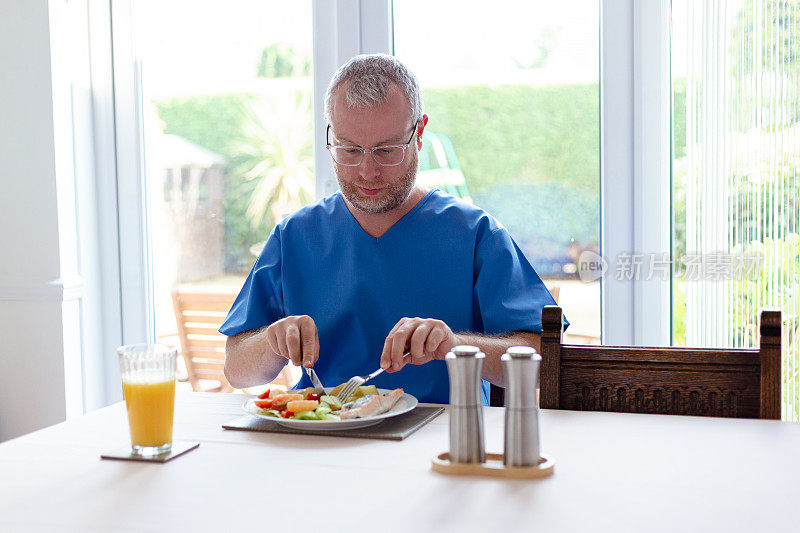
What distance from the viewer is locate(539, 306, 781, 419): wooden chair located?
4.71 feet

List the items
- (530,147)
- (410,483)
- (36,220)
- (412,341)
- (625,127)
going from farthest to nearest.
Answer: (36,220) → (530,147) → (625,127) → (412,341) → (410,483)

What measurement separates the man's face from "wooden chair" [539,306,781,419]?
498mm

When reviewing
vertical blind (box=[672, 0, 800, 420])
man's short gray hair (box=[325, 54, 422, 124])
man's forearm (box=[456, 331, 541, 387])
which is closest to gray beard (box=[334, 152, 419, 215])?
man's short gray hair (box=[325, 54, 422, 124])

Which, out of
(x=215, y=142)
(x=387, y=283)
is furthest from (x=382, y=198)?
(x=215, y=142)

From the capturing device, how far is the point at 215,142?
2.99 metres

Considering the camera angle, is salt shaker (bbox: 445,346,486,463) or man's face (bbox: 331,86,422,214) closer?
salt shaker (bbox: 445,346,486,463)

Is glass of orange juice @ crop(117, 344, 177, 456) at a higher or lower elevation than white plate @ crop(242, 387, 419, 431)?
higher

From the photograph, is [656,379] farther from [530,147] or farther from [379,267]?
[530,147]

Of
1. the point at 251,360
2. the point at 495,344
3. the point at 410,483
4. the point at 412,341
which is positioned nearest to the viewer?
the point at 410,483

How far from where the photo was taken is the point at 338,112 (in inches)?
70.2

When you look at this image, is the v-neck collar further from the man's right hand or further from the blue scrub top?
the man's right hand

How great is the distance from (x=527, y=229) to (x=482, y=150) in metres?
0.30

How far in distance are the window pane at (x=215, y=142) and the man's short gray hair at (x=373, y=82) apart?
42.6 inches

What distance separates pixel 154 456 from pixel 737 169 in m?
1.93
